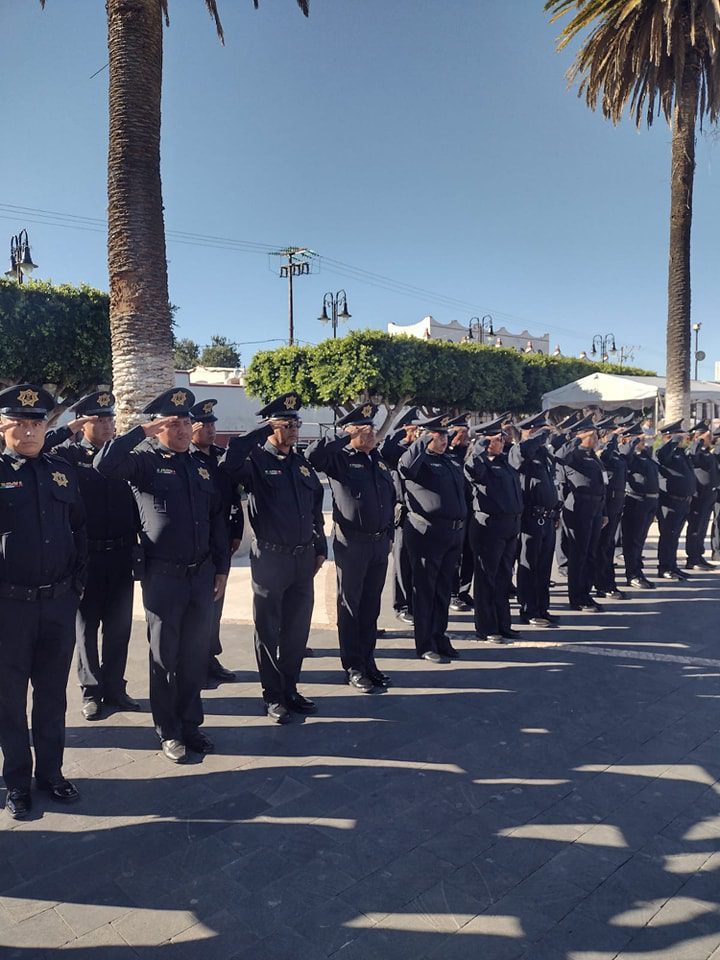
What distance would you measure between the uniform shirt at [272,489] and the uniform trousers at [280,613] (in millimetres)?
130

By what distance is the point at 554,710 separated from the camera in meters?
4.70

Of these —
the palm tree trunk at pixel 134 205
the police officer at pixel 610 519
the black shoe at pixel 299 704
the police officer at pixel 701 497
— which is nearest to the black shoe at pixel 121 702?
the black shoe at pixel 299 704

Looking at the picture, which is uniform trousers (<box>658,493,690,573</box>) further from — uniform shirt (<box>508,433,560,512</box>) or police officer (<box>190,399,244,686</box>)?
police officer (<box>190,399,244,686</box>)

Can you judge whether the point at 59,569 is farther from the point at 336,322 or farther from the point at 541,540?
the point at 336,322

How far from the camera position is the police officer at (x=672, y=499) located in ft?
30.4

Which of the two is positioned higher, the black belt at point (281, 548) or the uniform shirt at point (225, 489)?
the uniform shirt at point (225, 489)

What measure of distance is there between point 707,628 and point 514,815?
4322mm

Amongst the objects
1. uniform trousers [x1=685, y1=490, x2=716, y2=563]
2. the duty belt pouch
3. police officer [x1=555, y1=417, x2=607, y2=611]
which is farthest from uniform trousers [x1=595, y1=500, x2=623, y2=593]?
the duty belt pouch

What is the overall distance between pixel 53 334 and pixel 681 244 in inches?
517

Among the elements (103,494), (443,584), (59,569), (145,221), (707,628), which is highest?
(145,221)

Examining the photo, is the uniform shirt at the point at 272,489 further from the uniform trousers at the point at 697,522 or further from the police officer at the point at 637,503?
the uniform trousers at the point at 697,522

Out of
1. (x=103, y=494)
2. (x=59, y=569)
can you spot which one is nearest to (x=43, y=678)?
(x=59, y=569)

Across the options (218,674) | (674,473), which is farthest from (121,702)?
(674,473)

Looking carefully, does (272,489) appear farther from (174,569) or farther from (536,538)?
(536,538)
